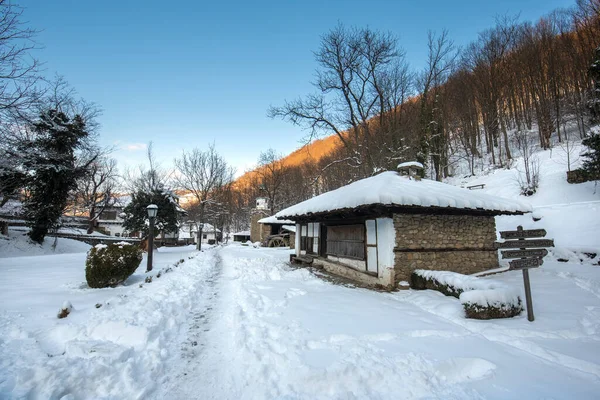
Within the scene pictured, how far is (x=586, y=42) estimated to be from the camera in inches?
898

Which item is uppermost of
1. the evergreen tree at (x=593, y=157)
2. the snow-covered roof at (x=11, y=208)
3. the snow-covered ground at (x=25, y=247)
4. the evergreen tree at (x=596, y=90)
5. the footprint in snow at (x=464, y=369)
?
the evergreen tree at (x=596, y=90)

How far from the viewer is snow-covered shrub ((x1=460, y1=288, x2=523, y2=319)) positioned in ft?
16.9

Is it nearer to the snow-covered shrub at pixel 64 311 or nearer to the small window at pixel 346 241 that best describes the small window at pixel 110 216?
the small window at pixel 346 241

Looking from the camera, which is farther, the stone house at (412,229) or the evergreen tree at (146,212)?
the evergreen tree at (146,212)

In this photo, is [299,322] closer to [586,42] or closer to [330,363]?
[330,363]

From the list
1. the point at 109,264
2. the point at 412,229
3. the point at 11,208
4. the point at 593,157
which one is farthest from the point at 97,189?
the point at 593,157

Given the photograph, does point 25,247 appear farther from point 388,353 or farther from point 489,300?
point 489,300

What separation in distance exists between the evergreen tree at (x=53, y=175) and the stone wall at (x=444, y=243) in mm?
18614

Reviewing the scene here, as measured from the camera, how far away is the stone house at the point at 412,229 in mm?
8039

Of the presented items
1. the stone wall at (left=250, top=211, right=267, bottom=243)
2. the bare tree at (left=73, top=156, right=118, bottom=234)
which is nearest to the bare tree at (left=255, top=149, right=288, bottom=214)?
the stone wall at (left=250, top=211, right=267, bottom=243)

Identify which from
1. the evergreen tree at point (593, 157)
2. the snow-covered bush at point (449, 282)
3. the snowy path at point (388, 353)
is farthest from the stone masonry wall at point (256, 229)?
the snowy path at point (388, 353)

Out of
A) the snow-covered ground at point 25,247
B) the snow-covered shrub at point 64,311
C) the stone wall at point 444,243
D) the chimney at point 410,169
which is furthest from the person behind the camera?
the snow-covered ground at point 25,247

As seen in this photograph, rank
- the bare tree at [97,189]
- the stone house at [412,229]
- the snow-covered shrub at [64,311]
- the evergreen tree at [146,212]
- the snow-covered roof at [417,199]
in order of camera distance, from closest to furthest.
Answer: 1. the snow-covered shrub at [64,311]
2. the snow-covered roof at [417,199]
3. the stone house at [412,229]
4. the evergreen tree at [146,212]
5. the bare tree at [97,189]

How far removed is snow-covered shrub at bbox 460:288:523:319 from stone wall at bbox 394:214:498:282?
111 inches
